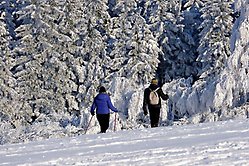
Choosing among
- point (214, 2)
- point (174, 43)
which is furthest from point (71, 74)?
point (214, 2)

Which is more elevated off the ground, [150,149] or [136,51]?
[136,51]

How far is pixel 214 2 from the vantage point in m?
33.2

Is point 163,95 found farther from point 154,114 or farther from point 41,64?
point 41,64

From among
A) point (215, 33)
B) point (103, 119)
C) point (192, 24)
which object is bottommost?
point (103, 119)

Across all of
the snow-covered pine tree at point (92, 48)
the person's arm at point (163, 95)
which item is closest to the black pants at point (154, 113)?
the person's arm at point (163, 95)

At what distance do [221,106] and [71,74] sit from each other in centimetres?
1858

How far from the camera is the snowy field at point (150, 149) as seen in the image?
899cm

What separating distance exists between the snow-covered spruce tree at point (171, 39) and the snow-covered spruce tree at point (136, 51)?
7.24 ft

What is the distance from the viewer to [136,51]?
34875mm

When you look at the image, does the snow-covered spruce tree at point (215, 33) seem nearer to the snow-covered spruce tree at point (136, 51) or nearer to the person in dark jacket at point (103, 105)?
the snow-covered spruce tree at point (136, 51)

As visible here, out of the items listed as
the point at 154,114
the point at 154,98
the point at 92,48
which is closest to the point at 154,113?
the point at 154,114

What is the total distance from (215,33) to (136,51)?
15.9 ft

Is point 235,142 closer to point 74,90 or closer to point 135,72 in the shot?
point 135,72

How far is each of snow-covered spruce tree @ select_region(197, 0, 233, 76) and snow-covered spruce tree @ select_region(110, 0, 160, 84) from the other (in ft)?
10.0
